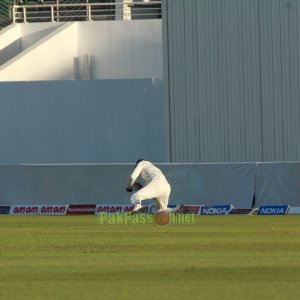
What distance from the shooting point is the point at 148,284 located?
13.8 metres

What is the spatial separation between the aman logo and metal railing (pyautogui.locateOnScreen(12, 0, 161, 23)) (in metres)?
17.3

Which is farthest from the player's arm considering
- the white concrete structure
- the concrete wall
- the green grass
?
the white concrete structure

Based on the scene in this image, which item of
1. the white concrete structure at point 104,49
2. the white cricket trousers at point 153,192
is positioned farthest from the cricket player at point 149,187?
the white concrete structure at point 104,49

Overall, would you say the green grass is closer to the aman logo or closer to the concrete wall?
the aman logo

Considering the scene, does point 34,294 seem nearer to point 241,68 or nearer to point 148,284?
point 148,284

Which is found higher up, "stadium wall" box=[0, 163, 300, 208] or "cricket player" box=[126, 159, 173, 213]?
"cricket player" box=[126, 159, 173, 213]

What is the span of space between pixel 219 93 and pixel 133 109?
4.50 m

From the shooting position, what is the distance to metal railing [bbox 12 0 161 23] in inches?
1956

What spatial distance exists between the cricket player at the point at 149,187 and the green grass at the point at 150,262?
77cm

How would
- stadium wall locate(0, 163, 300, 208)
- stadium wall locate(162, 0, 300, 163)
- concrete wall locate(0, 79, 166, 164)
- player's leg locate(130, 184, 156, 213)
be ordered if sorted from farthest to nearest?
concrete wall locate(0, 79, 166, 164)
stadium wall locate(162, 0, 300, 163)
stadium wall locate(0, 163, 300, 208)
player's leg locate(130, 184, 156, 213)

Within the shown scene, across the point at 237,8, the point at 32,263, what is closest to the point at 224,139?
the point at 237,8

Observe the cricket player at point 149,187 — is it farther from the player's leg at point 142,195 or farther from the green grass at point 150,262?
the green grass at point 150,262

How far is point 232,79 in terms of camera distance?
130 ft

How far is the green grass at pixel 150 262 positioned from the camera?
1315 cm
